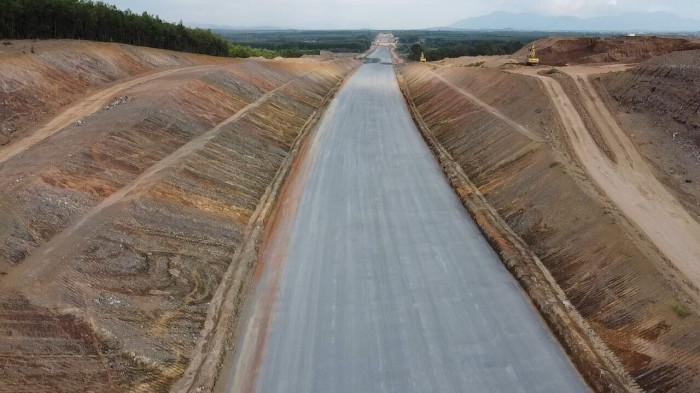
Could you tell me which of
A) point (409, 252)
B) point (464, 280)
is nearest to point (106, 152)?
point (409, 252)

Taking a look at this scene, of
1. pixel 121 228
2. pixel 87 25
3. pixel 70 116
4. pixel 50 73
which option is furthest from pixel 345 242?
pixel 87 25

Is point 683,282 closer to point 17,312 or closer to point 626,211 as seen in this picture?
point 626,211

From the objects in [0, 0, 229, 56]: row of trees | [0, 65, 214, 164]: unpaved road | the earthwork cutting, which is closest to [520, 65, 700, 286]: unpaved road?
the earthwork cutting

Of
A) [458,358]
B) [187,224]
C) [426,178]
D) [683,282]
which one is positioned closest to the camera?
[458,358]

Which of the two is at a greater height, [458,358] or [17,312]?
[17,312]

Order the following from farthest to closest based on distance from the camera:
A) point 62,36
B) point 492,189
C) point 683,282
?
point 62,36 → point 492,189 → point 683,282

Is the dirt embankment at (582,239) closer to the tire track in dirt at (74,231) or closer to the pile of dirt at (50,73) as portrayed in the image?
the tire track in dirt at (74,231)
